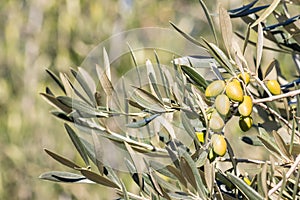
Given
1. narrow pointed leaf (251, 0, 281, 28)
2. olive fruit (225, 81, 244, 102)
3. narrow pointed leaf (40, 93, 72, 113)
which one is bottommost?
olive fruit (225, 81, 244, 102)

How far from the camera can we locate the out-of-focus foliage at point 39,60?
1739mm

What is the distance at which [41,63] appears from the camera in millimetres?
1843

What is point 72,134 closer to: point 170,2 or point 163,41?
point 163,41

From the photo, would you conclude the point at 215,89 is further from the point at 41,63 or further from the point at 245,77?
the point at 41,63

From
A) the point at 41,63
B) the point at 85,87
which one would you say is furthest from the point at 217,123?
the point at 41,63

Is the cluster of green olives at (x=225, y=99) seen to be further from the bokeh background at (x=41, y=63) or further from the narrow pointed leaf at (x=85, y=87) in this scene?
the bokeh background at (x=41, y=63)

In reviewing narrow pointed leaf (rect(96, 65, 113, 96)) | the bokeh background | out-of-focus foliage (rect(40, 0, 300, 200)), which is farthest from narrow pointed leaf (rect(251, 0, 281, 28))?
the bokeh background

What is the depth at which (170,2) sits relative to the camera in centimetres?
211

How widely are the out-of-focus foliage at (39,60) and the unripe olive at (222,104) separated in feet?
4.26

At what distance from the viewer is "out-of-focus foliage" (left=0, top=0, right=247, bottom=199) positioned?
68.5 inches

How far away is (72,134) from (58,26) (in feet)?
4.90

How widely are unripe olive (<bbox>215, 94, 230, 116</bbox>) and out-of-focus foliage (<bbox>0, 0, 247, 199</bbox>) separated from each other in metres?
1.30

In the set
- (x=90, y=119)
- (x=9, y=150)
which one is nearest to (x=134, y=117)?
(x=90, y=119)

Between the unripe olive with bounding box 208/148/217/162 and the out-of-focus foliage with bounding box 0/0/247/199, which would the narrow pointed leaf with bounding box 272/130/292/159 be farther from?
the out-of-focus foliage with bounding box 0/0/247/199
